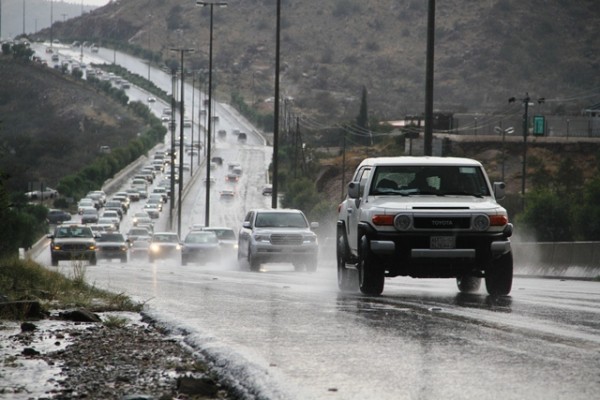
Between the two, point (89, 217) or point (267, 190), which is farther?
point (267, 190)

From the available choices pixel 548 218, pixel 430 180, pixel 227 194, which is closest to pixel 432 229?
pixel 430 180

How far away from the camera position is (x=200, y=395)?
29.5 feet

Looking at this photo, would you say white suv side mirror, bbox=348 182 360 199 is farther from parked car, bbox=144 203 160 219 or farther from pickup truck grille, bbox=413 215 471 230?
parked car, bbox=144 203 160 219

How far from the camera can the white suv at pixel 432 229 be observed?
57.2ft

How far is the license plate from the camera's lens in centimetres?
1741

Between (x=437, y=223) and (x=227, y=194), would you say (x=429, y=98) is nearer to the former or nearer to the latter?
(x=437, y=223)

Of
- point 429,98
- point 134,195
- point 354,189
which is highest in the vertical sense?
point 429,98

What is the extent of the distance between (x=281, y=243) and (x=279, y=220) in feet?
4.48

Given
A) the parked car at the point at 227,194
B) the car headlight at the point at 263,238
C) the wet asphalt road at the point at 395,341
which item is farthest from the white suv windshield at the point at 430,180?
the parked car at the point at 227,194

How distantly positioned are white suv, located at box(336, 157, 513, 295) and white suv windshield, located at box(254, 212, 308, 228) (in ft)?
56.5

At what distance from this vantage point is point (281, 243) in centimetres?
3509

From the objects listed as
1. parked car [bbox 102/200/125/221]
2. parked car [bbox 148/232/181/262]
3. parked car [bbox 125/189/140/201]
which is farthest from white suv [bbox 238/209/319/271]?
parked car [bbox 125/189/140/201]

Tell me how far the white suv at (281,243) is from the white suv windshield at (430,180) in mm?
15223

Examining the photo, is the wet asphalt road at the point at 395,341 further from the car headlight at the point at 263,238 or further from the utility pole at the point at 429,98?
the car headlight at the point at 263,238
